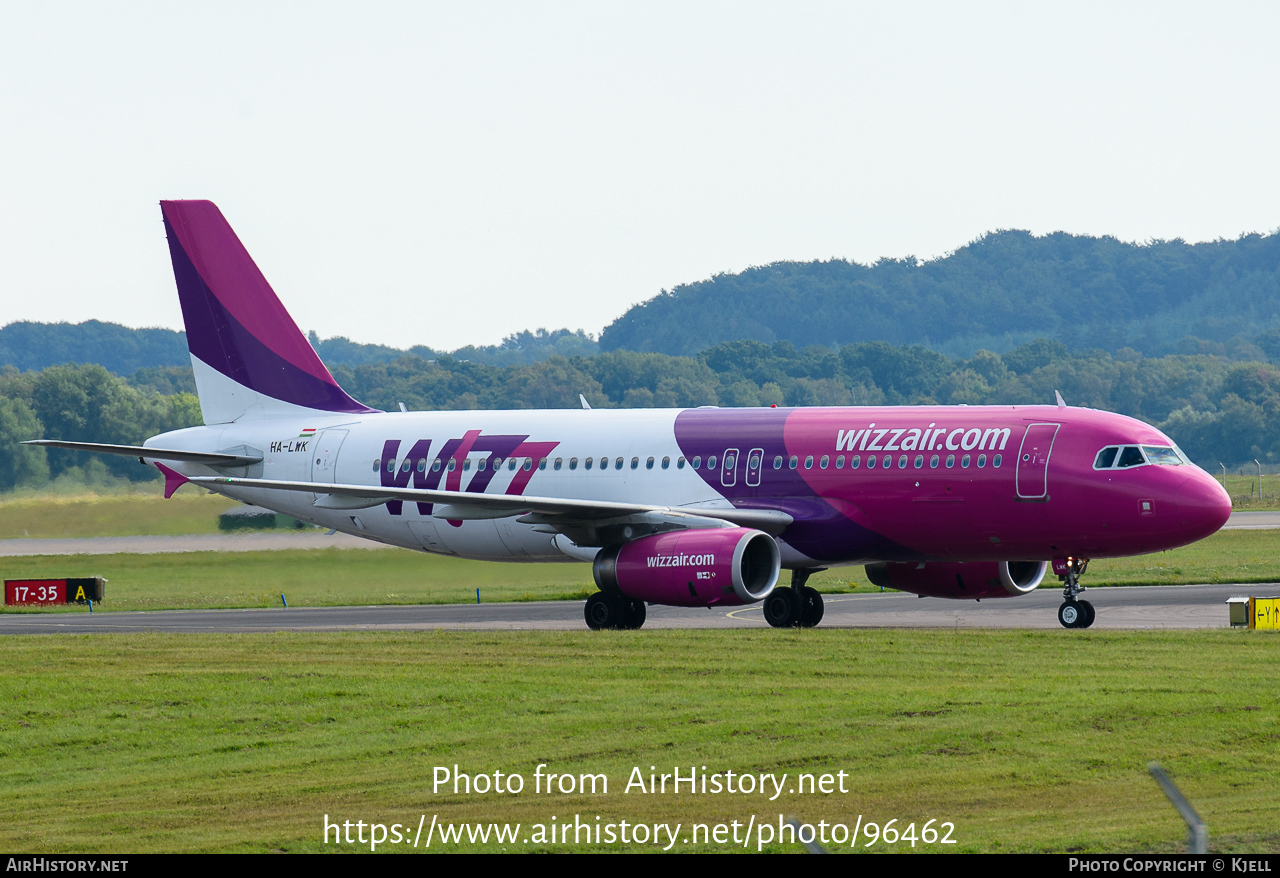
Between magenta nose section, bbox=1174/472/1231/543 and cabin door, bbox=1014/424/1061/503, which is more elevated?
cabin door, bbox=1014/424/1061/503

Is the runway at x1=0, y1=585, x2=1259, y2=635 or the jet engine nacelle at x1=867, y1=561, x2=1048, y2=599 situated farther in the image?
the jet engine nacelle at x1=867, y1=561, x2=1048, y2=599

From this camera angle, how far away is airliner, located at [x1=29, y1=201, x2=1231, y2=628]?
30.4 meters

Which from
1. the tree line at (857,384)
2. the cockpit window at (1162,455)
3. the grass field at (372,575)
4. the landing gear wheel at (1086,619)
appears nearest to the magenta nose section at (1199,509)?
the cockpit window at (1162,455)

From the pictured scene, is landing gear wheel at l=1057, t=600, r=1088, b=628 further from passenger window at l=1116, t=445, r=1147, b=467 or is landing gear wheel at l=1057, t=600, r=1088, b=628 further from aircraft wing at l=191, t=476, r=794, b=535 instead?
aircraft wing at l=191, t=476, r=794, b=535

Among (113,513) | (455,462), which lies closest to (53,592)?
(113,513)

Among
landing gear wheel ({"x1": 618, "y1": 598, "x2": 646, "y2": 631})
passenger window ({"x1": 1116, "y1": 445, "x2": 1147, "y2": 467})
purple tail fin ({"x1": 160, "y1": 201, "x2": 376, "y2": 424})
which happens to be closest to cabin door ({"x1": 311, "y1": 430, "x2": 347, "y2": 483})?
purple tail fin ({"x1": 160, "y1": 201, "x2": 376, "y2": 424})

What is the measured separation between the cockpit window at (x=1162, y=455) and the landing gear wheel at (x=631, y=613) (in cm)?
1011

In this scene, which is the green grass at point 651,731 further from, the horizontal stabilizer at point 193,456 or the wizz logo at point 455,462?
the horizontal stabilizer at point 193,456

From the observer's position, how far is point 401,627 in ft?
114

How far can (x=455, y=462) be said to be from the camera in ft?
122

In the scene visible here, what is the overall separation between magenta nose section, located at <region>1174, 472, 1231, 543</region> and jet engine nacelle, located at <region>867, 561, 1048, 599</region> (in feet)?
14.7

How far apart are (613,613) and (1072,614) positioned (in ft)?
28.9

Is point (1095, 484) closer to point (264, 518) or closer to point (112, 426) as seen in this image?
point (264, 518)

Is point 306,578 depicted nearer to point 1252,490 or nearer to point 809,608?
point 809,608
